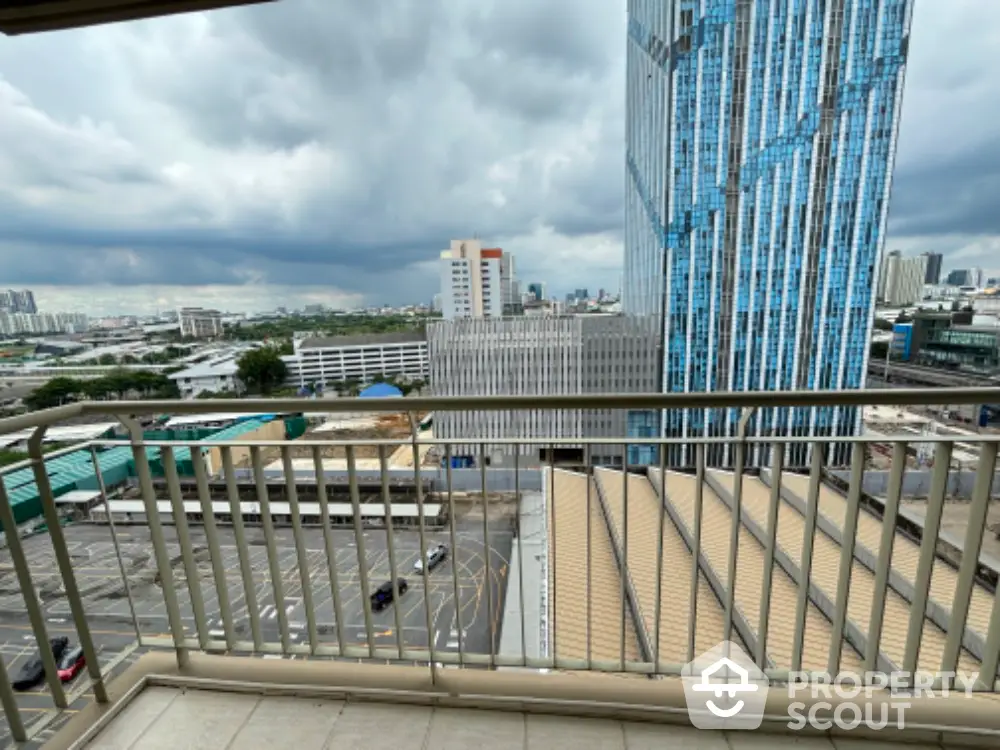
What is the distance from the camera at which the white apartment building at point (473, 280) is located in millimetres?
9594

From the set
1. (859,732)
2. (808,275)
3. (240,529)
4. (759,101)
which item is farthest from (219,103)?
(759,101)

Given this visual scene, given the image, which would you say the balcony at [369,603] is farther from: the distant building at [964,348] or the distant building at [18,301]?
the distant building at [18,301]

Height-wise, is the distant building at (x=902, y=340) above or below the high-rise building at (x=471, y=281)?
below

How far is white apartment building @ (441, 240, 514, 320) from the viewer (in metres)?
9.59

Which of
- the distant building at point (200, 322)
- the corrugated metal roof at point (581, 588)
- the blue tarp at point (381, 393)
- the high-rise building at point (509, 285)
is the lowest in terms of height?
the corrugated metal roof at point (581, 588)

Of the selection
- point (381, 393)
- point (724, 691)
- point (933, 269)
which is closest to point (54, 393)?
point (381, 393)

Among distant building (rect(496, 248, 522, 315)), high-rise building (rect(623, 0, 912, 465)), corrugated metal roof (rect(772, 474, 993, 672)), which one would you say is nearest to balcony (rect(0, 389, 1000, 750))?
corrugated metal roof (rect(772, 474, 993, 672))

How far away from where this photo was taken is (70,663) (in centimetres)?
137

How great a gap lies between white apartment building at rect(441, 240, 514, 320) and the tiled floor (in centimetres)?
781

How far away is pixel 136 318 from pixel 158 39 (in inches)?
66.1

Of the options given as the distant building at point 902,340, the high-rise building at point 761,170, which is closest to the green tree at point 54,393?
the distant building at point 902,340

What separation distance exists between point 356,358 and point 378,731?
2243 mm

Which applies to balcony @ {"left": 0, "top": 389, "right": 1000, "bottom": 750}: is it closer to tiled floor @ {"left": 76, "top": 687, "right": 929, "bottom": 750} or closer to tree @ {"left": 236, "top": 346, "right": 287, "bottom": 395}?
tiled floor @ {"left": 76, "top": 687, "right": 929, "bottom": 750}

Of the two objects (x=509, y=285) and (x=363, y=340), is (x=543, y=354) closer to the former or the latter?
(x=509, y=285)
